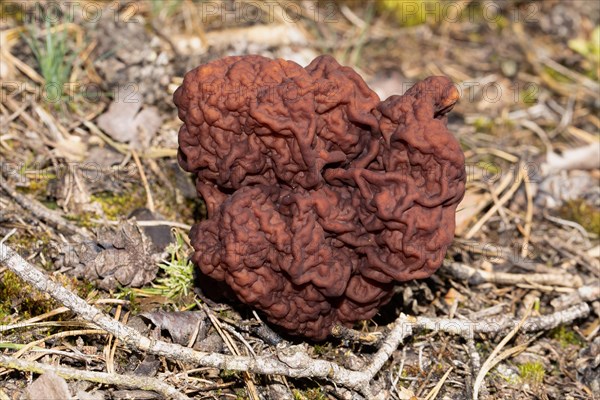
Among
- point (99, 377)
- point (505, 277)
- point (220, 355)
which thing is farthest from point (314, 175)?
point (505, 277)

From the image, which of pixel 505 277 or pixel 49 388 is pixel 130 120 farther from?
pixel 505 277

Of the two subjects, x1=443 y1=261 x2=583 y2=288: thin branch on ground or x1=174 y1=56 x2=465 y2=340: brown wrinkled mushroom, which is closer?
x1=174 y1=56 x2=465 y2=340: brown wrinkled mushroom

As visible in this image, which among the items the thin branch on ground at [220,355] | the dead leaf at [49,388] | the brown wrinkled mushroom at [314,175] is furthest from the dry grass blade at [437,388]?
the dead leaf at [49,388]

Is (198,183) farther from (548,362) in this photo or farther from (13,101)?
(548,362)

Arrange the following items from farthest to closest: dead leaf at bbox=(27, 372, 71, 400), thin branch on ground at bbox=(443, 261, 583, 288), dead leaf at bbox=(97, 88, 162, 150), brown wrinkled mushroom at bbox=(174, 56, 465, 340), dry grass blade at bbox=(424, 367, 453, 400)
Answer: dead leaf at bbox=(97, 88, 162, 150)
thin branch on ground at bbox=(443, 261, 583, 288)
dry grass blade at bbox=(424, 367, 453, 400)
brown wrinkled mushroom at bbox=(174, 56, 465, 340)
dead leaf at bbox=(27, 372, 71, 400)

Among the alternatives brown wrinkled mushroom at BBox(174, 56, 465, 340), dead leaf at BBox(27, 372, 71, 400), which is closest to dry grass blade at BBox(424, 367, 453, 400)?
brown wrinkled mushroom at BBox(174, 56, 465, 340)

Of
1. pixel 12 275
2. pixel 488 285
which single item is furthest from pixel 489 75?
pixel 12 275

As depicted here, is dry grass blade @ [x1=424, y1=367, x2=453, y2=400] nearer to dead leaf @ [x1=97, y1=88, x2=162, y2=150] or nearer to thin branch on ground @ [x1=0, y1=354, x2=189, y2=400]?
thin branch on ground @ [x1=0, y1=354, x2=189, y2=400]

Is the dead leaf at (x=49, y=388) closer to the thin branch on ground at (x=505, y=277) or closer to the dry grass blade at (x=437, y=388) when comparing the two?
the dry grass blade at (x=437, y=388)

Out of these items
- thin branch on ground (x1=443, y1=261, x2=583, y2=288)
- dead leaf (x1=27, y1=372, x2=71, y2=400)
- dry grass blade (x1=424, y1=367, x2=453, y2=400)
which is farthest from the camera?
thin branch on ground (x1=443, y1=261, x2=583, y2=288)
